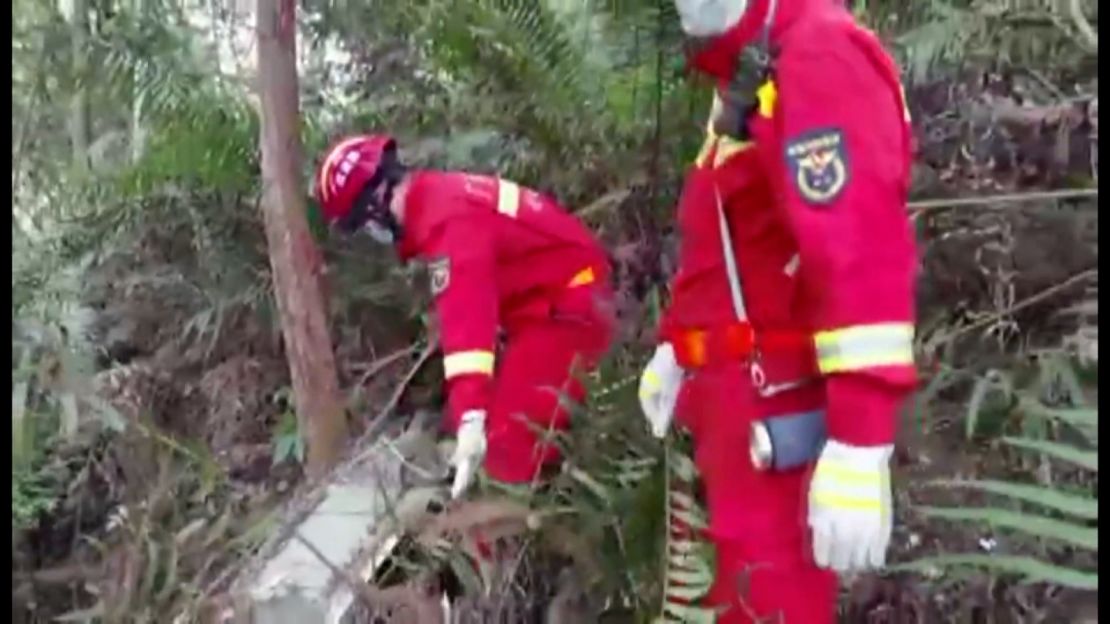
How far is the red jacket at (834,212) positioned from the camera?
994mm

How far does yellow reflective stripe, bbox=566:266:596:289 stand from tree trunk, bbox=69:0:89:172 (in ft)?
1.85

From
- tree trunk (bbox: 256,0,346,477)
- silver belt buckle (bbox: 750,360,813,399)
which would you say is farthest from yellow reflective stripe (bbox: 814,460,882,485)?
tree trunk (bbox: 256,0,346,477)

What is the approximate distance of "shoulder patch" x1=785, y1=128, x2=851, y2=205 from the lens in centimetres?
100

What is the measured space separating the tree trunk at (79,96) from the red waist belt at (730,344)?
75 cm

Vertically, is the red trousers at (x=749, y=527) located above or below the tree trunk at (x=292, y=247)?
below

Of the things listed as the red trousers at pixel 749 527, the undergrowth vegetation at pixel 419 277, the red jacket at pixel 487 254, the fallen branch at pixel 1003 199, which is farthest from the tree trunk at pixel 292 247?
the fallen branch at pixel 1003 199

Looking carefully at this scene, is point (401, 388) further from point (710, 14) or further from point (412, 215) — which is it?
point (710, 14)

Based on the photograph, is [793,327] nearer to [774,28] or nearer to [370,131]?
[774,28]

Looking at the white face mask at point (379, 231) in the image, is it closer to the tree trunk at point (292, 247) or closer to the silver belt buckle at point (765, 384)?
the tree trunk at point (292, 247)

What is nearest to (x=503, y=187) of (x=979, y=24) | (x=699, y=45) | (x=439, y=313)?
(x=439, y=313)

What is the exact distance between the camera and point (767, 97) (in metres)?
1.06

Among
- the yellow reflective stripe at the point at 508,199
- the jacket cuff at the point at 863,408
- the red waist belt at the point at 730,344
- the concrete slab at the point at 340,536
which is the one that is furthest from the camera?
the yellow reflective stripe at the point at 508,199

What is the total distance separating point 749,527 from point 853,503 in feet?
0.45

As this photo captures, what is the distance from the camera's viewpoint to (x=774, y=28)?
3.53ft
